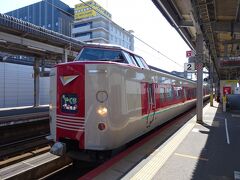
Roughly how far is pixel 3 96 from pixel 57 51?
34.7 feet

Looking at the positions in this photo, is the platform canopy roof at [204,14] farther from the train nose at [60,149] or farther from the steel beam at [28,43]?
the steel beam at [28,43]

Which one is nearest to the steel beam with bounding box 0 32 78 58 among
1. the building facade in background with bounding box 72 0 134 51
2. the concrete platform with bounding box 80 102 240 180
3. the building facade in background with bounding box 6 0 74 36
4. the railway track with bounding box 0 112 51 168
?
the railway track with bounding box 0 112 51 168

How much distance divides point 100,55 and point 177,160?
3.27m

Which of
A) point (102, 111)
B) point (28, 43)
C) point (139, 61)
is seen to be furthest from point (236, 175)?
point (28, 43)

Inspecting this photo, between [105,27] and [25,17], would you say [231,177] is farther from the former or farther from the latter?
[25,17]

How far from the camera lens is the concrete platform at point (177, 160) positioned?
4828mm

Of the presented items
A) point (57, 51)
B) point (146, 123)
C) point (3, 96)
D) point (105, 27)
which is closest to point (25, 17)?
point (105, 27)

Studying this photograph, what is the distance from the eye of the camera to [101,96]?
5031 millimetres

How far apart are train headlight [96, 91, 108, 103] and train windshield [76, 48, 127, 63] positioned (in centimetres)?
151

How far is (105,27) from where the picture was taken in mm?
68625

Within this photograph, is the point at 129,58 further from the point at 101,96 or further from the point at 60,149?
the point at 60,149

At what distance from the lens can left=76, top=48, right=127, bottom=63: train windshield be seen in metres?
6.34

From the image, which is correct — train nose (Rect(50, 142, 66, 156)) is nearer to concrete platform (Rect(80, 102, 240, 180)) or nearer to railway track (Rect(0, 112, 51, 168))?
concrete platform (Rect(80, 102, 240, 180))

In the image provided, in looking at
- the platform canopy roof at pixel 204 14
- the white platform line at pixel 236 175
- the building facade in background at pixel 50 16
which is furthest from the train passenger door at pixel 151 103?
the building facade in background at pixel 50 16
